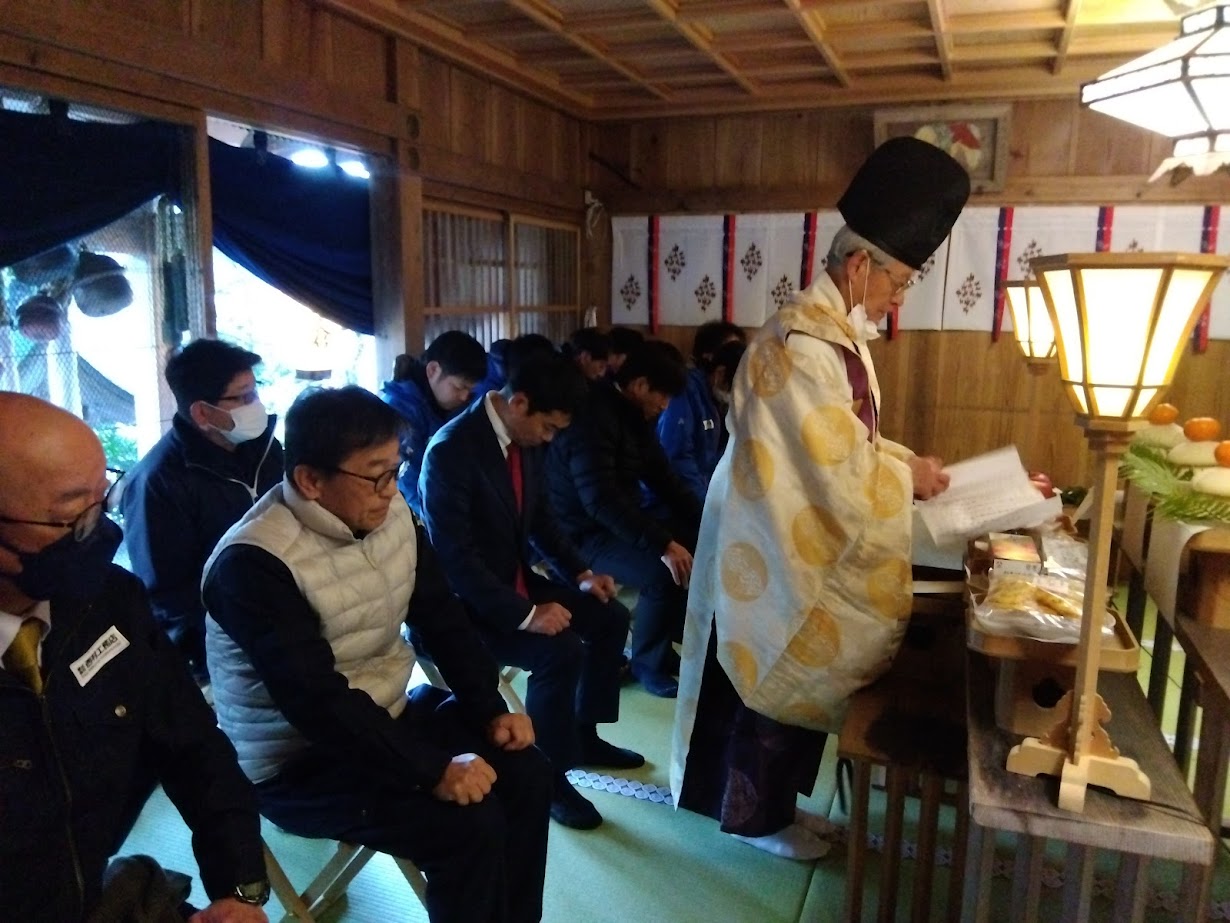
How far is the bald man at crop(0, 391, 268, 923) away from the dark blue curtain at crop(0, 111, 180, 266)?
4.94ft

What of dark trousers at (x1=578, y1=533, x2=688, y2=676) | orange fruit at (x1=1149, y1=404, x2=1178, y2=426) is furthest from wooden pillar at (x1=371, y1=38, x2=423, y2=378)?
orange fruit at (x1=1149, y1=404, x2=1178, y2=426)

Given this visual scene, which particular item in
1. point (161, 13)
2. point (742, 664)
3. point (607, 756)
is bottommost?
point (607, 756)

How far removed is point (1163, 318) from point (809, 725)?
1.26m

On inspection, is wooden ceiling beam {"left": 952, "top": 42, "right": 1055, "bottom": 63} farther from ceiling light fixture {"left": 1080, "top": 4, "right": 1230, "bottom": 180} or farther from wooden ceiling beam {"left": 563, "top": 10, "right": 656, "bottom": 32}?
ceiling light fixture {"left": 1080, "top": 4, "right": 1230, "bottom": 180}

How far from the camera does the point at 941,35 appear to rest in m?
3.80

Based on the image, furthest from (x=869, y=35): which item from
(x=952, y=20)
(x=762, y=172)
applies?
(x=762, y=172)

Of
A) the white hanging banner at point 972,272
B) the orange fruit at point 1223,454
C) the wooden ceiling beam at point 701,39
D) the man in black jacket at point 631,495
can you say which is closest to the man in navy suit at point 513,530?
the man in black jacket at point 631,495

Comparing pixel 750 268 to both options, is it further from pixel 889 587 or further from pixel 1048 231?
pixel 889 587

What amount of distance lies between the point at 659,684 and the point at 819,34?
2899mm

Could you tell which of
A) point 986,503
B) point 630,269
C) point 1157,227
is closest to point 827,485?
point 986,503

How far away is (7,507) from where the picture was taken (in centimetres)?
111

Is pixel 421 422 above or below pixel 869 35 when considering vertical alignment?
below

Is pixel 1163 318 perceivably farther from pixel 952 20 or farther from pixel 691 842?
pixel 952 20

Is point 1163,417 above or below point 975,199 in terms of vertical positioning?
below
